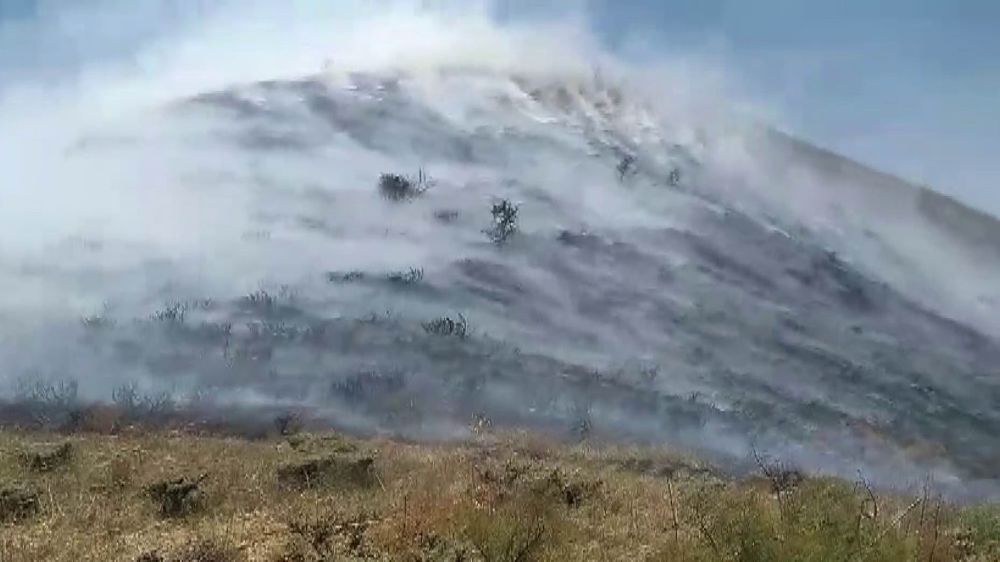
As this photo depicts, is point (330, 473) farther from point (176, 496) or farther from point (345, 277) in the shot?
point (345, 277)

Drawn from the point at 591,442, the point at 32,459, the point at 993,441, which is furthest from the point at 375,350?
the point at 32,459

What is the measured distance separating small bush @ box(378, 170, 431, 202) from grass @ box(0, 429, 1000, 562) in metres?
55.5

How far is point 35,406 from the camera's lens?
3734 centimetres

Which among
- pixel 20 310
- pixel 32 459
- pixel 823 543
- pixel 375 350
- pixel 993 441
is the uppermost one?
pixel 823 543

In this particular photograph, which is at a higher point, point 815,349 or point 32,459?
point 32,459

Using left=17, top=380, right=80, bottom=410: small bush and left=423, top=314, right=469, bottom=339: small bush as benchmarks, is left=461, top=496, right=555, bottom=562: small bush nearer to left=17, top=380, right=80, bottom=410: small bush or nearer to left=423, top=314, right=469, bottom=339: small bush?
left=17, top=380, right=80, bottom=410: small bush

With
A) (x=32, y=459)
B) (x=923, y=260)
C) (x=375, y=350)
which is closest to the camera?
(x=32, y=459)

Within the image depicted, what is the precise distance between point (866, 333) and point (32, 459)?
154 ft

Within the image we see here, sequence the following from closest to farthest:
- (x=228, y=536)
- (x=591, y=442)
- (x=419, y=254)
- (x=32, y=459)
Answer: (x=228, y=536)
(x=32, y=459)
(x=591, y=442)
(x=419, y=254)

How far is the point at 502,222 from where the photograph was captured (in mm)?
65625

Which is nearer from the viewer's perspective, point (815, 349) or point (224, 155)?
point (815, 349)

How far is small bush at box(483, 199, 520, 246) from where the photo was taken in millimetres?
63525

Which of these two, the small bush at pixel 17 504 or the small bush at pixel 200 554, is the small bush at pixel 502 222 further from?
the small bush at pixel 200 554

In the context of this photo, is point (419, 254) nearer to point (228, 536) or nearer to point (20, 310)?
point (20, 310)
